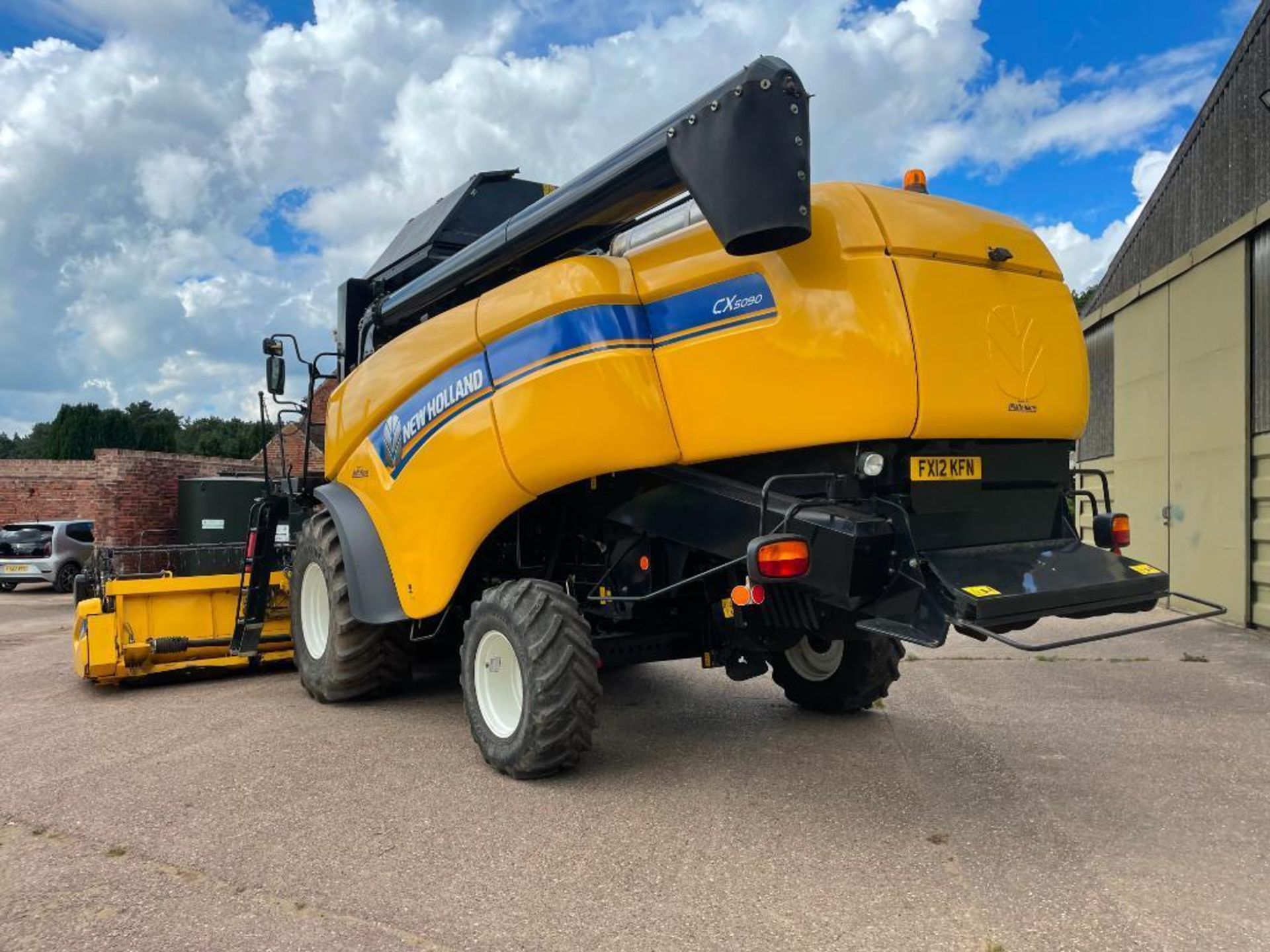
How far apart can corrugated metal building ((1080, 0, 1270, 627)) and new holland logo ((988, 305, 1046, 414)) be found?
5.86 meters

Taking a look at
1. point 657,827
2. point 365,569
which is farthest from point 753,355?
point 365,569

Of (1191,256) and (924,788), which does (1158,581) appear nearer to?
(924,788)

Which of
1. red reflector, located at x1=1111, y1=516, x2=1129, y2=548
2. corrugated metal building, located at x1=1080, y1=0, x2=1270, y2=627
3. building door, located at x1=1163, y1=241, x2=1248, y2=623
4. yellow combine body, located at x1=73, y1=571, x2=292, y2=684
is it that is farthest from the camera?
building door, located at x1=1163, y1=241, x2=1248, y2=623

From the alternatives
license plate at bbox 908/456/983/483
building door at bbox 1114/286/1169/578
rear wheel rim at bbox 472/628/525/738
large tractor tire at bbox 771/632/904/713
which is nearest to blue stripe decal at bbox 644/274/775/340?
license plate at bbox 908/456/983/483

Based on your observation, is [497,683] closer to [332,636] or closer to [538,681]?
[538,681]

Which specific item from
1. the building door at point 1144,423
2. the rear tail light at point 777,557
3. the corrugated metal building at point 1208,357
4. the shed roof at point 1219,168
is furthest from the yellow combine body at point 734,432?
the building door at point 1144,423

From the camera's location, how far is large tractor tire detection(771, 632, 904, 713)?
5.68 meters

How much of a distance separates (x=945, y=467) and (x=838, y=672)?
2205 millimetres

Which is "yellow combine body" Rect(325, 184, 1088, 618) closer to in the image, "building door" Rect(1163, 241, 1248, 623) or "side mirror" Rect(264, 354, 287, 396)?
"side mirror" Rect(264, 354, 287, 396)

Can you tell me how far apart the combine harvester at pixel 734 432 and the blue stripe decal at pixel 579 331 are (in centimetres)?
1

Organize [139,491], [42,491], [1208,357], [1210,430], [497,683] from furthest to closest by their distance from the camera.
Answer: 1. [42,491]
2. [139,491]
3. [1208,357]
4. [1210,430]
5. [497,683]

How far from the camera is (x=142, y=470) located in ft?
49.3

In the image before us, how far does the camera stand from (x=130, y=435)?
55.5 m

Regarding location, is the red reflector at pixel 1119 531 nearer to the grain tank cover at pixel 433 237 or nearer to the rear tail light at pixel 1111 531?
the rear tail light at pixel 1111 531
